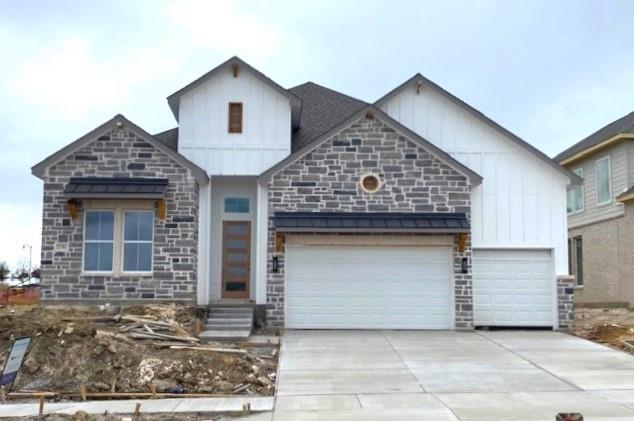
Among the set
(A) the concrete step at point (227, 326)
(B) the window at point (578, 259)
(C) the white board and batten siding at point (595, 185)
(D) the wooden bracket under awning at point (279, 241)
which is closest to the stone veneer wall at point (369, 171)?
(D) the wooden bracket under awning at point (279, 241)

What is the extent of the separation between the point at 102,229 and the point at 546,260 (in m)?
11.5

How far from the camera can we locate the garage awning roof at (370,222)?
18.5 meters

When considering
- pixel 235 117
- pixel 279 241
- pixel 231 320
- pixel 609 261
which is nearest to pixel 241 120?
pixel 235 117

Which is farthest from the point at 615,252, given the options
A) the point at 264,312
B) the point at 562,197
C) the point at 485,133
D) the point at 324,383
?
the point at 324,383

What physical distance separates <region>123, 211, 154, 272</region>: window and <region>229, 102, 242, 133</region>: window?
130 inches

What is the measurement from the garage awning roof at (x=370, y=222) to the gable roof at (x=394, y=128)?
1.09 meters

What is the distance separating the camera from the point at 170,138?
21.2m

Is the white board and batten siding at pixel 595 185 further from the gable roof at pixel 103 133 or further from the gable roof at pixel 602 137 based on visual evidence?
the gable roof at pixel 103 133

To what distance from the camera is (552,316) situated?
19406 mm

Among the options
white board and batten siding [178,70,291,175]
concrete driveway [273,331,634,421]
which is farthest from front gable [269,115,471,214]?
concrete driveway [273,331,634,421]

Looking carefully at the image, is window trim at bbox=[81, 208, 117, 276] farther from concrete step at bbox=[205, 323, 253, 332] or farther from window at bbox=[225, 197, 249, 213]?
window at bbox=[225, 197, 249, 213]

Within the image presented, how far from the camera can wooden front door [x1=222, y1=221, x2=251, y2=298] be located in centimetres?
1986

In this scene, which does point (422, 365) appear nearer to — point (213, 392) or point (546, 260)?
point (213, 392)

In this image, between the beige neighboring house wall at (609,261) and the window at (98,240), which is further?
the beige neighboring house wall at (609,261)
